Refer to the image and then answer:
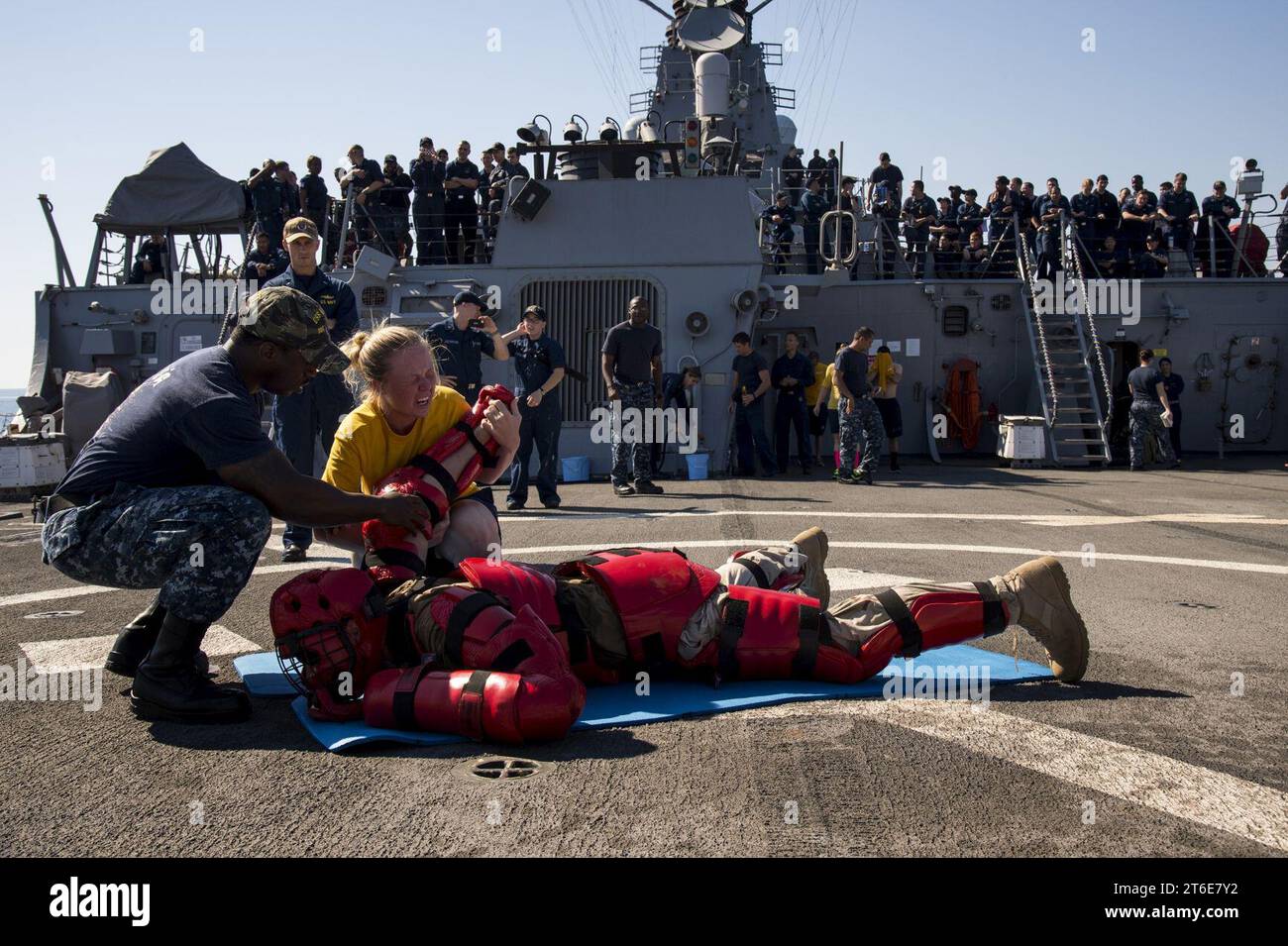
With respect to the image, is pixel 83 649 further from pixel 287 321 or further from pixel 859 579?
pixel 859 579

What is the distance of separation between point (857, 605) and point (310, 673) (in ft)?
6.23

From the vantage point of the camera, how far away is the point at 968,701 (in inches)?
140

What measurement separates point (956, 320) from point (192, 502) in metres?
16.0

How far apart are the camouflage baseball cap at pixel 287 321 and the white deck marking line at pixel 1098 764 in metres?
1.94

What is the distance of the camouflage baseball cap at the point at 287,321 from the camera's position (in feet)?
11.9

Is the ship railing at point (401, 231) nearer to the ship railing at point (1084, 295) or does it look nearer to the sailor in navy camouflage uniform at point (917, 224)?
the sailor in navy camouflage uniform at point (917, 224)

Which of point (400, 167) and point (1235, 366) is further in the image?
point (1235, 366)

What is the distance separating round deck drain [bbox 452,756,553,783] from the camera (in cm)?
287

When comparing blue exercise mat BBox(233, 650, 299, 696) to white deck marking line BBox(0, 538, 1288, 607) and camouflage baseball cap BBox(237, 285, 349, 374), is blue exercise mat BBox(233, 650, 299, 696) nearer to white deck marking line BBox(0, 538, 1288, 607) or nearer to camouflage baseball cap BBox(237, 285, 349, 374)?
camouflage baseball cap BBox(237, 285, 349, 374)

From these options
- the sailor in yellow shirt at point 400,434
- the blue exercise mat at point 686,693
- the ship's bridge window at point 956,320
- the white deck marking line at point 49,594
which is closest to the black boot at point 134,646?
the blue exercise mat at point 686,693

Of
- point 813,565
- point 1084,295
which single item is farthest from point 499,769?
point 1084,295
